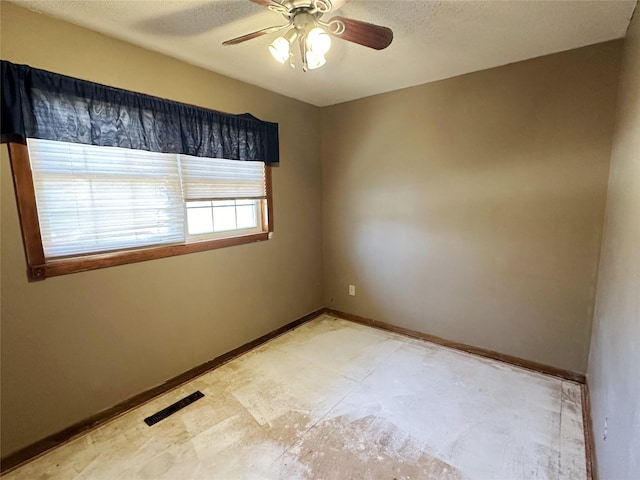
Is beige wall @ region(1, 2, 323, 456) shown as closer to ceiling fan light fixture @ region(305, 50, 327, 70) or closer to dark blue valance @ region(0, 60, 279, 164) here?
dark blue valance @ region(0, 60, 279, 164)

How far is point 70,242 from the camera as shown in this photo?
72.4 inches

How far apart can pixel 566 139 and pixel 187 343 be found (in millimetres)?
3159

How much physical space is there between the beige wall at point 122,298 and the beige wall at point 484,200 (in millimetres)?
804

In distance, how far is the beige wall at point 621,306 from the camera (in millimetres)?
1177

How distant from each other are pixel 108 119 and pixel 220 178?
34.6 inches

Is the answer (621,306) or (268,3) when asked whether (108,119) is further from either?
(621,306)

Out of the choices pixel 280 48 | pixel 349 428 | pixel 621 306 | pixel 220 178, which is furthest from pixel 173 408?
pixel 621 306

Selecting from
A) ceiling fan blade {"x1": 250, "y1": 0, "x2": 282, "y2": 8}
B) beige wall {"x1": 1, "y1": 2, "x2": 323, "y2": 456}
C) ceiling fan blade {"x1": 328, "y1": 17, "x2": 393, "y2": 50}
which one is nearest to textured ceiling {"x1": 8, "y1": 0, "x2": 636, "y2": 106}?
beige wall {"x1": 1, "y1": 2, "x2": 323, "y2": 456}

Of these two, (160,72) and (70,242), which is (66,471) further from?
(160,72)

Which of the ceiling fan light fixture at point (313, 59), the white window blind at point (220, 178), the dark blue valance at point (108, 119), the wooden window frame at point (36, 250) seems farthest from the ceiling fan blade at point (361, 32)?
the wooden window frame at point (36, 250)

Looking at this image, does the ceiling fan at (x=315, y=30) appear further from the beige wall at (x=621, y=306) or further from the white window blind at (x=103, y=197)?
the beige wall at (x=621, y=306)

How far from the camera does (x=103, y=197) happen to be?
1938mm

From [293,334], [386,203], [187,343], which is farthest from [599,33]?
[187,343]

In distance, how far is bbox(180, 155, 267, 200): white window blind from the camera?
7.82ft
